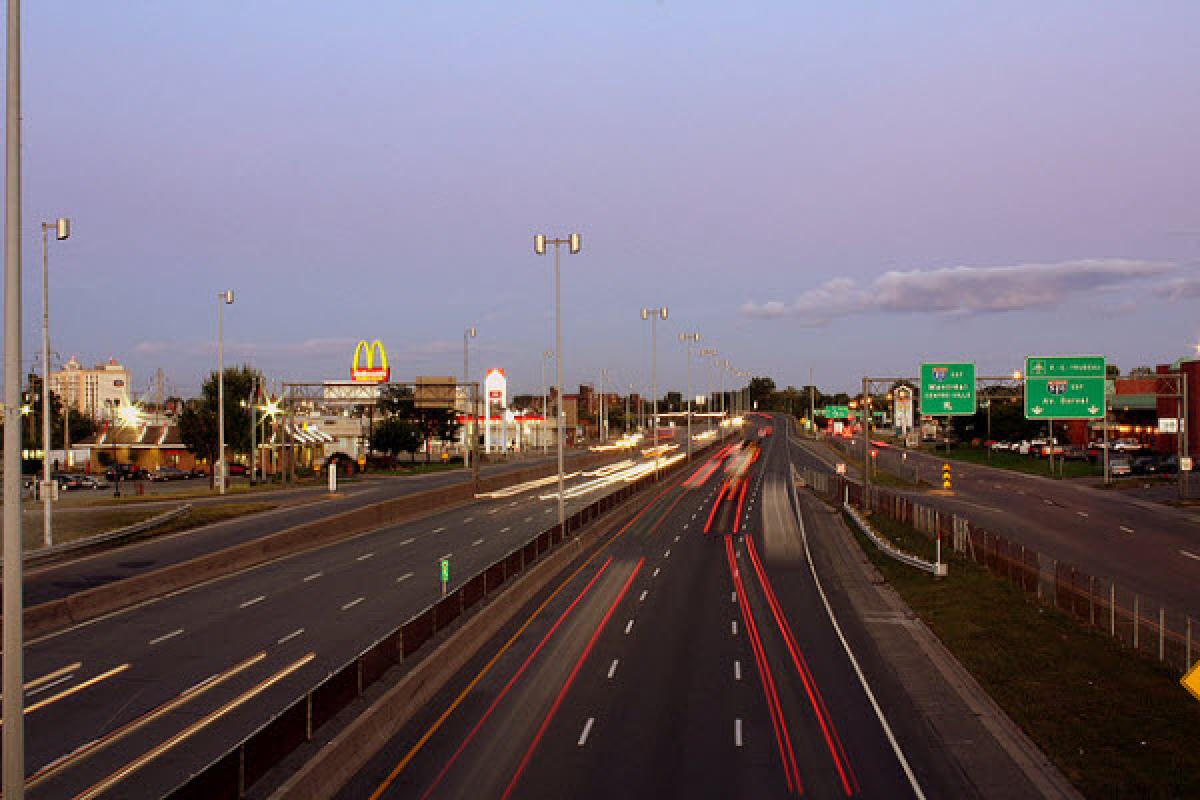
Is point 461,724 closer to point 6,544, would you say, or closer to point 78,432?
point 6,544

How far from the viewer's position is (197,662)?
22.4 m

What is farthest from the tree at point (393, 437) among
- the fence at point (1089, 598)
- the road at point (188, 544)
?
the fence at point (1089, 598)

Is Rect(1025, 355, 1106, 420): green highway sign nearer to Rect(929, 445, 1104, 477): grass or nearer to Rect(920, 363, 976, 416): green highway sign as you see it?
Rect(920, 363, 976, 416): green highway sign

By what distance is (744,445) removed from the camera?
137500mm

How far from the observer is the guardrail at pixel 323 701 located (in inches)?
485

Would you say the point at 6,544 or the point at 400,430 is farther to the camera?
the point at 400,430

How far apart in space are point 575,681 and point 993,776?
9.25 m

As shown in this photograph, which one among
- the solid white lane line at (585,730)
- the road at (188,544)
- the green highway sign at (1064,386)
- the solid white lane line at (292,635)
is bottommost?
the solid white lane line at (585,730)

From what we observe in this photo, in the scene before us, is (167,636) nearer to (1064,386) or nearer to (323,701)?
(323,701)

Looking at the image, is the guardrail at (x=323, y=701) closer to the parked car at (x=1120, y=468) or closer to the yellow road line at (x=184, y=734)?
the yellow road line at (x=184, y=734)

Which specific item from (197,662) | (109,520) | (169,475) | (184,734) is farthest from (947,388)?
(169,475)

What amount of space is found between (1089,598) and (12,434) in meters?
27.5

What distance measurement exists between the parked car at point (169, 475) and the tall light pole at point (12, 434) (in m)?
81.4

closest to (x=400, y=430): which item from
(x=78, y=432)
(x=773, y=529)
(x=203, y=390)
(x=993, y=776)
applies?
(x=203, y=390)
